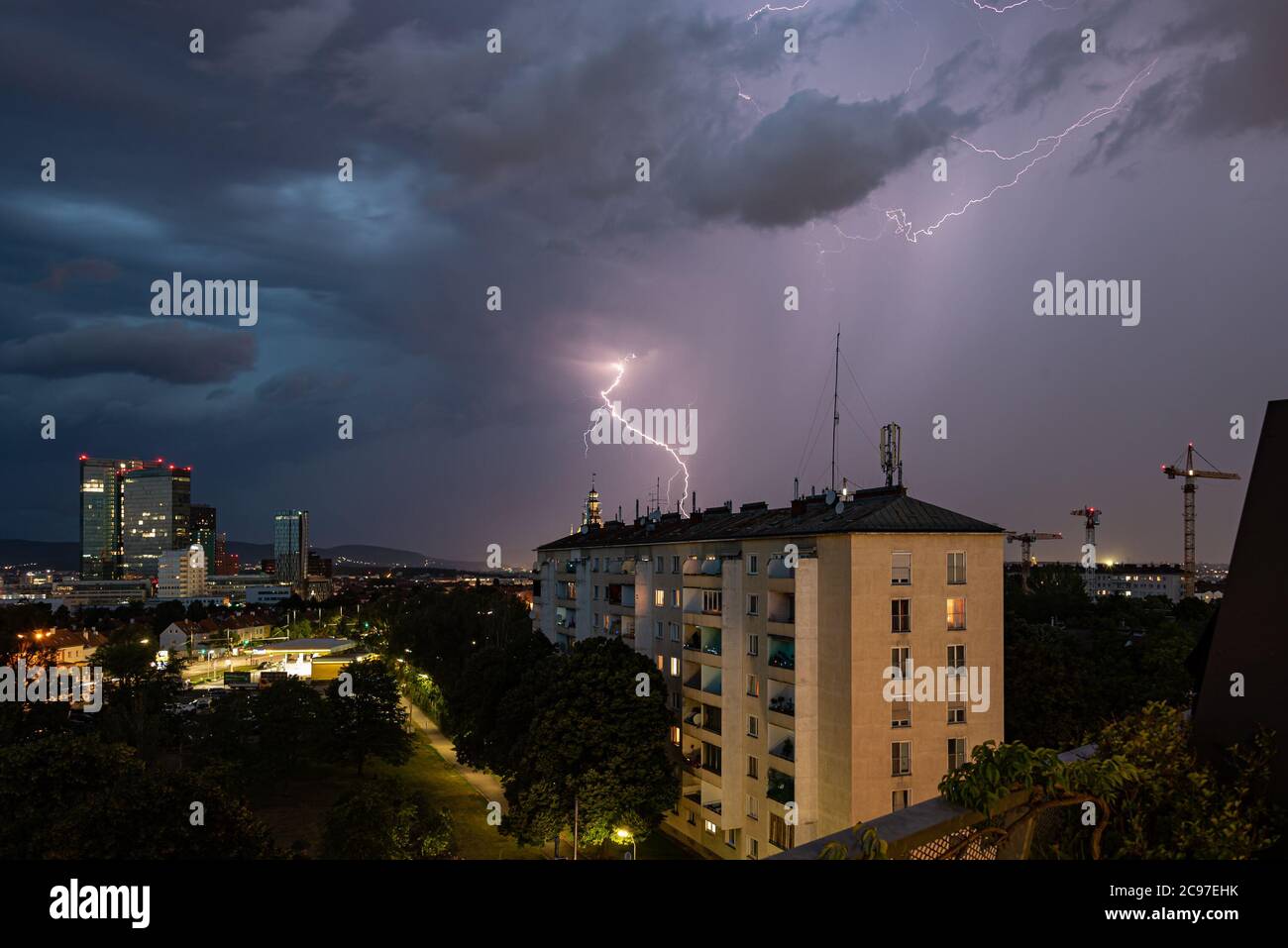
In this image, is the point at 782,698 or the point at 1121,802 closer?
the point at 1121,802

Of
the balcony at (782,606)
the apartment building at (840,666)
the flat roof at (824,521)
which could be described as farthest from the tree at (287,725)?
the balcony at (782,606)

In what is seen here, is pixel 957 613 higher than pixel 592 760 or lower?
higher

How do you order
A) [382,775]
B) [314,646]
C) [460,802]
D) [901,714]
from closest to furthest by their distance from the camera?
[901,714] → [460,802] → [382,775] → [314,646]

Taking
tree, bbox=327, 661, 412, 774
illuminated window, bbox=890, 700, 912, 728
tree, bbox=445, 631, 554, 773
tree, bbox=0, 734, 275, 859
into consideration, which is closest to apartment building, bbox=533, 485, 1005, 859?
illuminated window, bbox=890, 700, 912, 728

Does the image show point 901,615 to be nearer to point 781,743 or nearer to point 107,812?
point 781,743

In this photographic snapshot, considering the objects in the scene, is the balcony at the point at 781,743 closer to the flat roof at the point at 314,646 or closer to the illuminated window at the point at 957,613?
the illuminated window at the point at 957,613

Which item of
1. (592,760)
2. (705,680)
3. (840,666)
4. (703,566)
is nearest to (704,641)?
(705,680)
